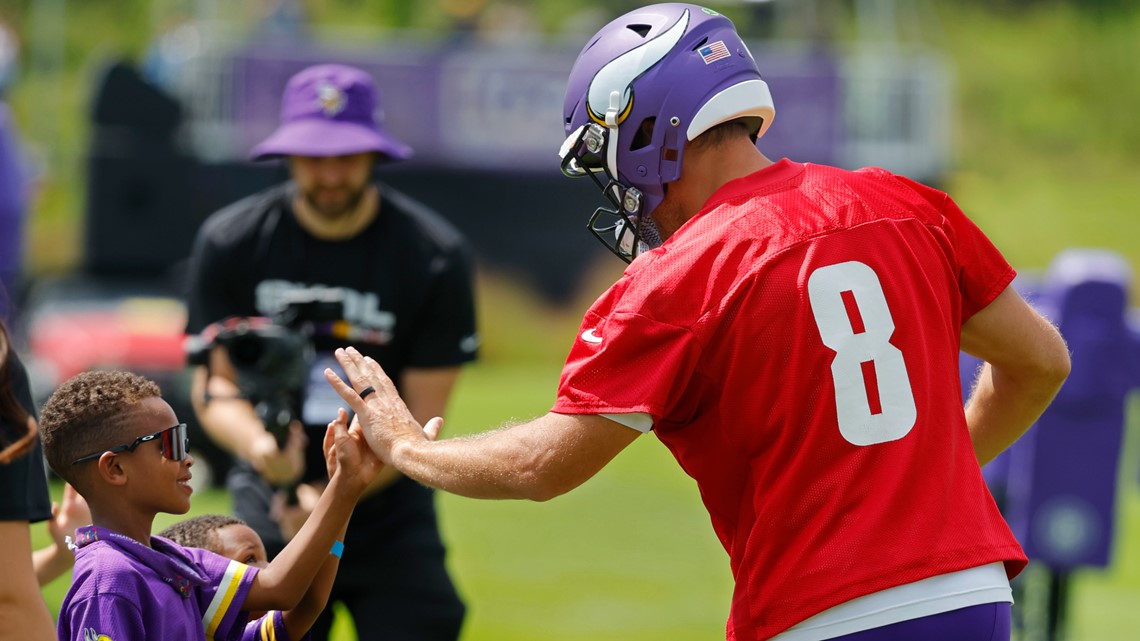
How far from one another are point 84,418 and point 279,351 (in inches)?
59.8

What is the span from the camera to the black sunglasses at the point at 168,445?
131 inches

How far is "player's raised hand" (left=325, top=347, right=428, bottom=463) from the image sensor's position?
3.31 meters

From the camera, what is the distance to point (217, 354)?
5227 mm

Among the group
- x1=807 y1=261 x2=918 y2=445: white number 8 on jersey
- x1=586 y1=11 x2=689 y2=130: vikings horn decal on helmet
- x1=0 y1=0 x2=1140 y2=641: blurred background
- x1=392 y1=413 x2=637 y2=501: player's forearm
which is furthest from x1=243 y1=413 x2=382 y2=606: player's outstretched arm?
x1=0 y1=0 x2=1140 y2=641: blurred background

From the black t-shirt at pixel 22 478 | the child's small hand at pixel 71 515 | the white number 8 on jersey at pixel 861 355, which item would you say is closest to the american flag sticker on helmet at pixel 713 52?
the white number 8 on jersey at pixel 861 355

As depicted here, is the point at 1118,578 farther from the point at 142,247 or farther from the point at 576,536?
the point at 142,247

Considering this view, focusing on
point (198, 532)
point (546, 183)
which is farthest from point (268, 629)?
point (546, 183)

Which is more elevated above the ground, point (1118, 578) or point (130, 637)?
point (130, 637)

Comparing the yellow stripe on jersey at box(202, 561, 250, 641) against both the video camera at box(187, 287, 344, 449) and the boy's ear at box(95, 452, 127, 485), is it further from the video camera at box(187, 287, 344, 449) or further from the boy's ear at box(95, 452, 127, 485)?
the video camera at box(187, 287, 344, 449)

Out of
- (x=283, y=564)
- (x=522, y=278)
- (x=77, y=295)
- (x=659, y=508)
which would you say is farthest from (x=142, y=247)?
(x=283, y=564)

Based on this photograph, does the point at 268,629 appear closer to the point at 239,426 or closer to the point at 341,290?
the point at 239,426

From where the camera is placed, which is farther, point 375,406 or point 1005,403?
point 1005,403

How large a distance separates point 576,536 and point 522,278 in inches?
307

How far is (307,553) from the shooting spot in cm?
344
